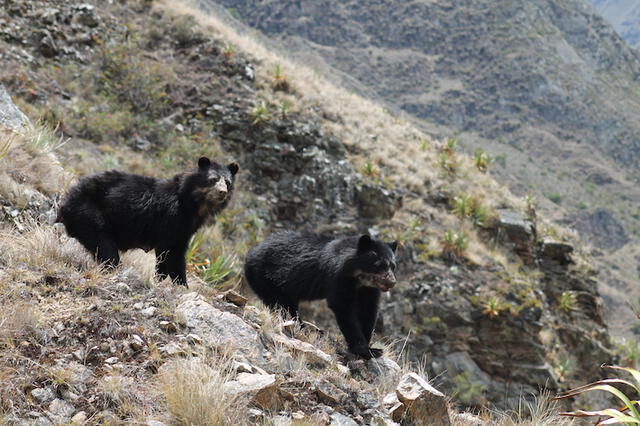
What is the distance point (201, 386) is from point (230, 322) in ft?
4.58

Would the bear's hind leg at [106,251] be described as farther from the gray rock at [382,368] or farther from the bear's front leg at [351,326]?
the gray rock at [382,368]

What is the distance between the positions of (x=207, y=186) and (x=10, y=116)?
5540mm

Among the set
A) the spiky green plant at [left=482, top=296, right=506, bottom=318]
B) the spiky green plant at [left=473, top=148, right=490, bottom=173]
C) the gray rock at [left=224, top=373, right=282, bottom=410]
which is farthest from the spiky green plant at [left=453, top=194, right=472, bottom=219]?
the gray rock at [left=224, top=373, right=282, bottom=410]

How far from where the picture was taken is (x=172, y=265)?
608cm

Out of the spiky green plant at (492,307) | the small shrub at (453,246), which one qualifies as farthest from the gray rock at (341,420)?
the small shrub at (453,246)

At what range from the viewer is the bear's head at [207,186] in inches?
246

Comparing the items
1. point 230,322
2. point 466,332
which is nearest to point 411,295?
point 466,332

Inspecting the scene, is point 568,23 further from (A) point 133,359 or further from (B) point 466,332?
(A) point 133,359

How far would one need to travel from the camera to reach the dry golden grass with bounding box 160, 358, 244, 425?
3547mm

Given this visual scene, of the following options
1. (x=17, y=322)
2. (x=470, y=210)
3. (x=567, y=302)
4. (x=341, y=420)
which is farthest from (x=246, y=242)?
(x=567, y=302)

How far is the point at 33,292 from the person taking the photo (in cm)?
455

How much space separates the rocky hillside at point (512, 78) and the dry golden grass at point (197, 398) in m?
91.8

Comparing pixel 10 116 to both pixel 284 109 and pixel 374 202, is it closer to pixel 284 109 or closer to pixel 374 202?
pixel 284 109

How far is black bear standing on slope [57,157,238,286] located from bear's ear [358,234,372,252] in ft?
5.79
